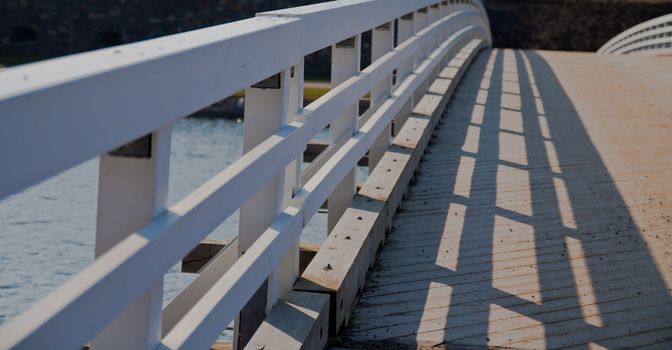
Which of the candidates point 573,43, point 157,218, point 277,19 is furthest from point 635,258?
point 573,43

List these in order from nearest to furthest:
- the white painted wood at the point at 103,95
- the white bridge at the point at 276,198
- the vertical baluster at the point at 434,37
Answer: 1. the white painted wood at the point at 103,95
2. the white bridge at the point at 276,198
3. the vertical baluster at the point at 434,37

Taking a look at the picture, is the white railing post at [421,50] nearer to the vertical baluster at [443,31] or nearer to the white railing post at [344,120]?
the vertical baluster at [443,31]

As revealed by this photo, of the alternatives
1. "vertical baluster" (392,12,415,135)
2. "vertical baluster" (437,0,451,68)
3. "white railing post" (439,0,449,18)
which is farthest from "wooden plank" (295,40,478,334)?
"white railing post" (439,0,449,18)

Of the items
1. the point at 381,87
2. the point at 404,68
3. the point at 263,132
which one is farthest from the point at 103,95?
the point at 404,68

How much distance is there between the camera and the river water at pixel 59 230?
483 inches

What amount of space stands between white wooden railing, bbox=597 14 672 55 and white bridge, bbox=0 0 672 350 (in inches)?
680

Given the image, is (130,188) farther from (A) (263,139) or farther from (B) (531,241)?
(B) (531,241)

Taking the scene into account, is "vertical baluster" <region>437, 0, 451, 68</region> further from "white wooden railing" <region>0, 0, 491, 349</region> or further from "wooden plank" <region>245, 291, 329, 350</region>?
"wooden plank" <region>245, 291, 329, 350</region>

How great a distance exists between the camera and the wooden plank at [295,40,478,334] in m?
4.12

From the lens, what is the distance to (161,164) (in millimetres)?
2428

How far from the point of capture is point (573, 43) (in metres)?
46.0

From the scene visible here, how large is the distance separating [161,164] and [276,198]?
1324mm

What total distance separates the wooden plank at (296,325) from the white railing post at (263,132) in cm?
10

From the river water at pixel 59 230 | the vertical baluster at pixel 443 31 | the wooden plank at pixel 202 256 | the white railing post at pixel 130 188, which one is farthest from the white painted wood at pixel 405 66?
the white railing post at pixel 130 188
